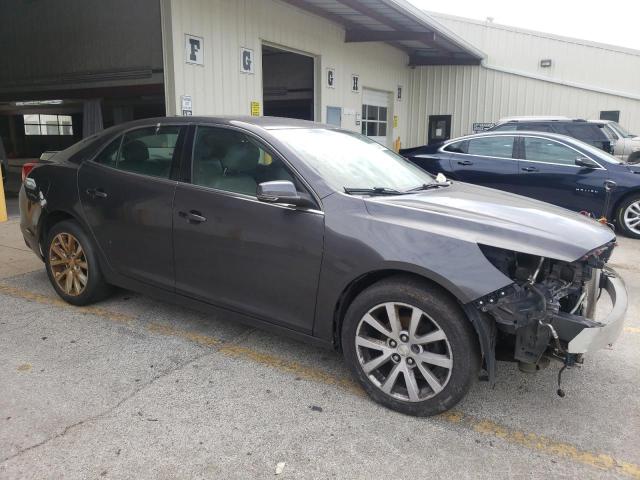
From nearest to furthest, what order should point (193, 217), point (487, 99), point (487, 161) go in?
1. point (193, 217)
2. point (487, 161)
3. point (487, 99)

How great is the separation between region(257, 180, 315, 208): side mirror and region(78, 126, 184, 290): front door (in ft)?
3.29

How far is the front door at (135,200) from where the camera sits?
381 centimetres

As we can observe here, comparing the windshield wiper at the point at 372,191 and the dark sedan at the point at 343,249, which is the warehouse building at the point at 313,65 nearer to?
the dark sedan at the point at 343,249

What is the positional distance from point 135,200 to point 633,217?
749 centimetres

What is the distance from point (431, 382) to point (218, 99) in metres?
7.32

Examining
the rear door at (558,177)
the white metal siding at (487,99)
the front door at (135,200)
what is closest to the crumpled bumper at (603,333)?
the front door at (135,200)

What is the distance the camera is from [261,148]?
11.4 feet

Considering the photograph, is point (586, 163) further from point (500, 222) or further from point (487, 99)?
point (487, 99)

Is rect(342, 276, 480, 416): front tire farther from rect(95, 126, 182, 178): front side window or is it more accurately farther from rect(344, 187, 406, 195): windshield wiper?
rect(95, 126, 182, 178): front side window

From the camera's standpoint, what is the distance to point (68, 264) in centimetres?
446

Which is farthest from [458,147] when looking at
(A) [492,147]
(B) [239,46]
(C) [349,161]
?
(C) [349,161]

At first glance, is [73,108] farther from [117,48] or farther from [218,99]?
[218,99]

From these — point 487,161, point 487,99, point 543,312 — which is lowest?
point 543,312

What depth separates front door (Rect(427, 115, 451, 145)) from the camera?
725 inches
